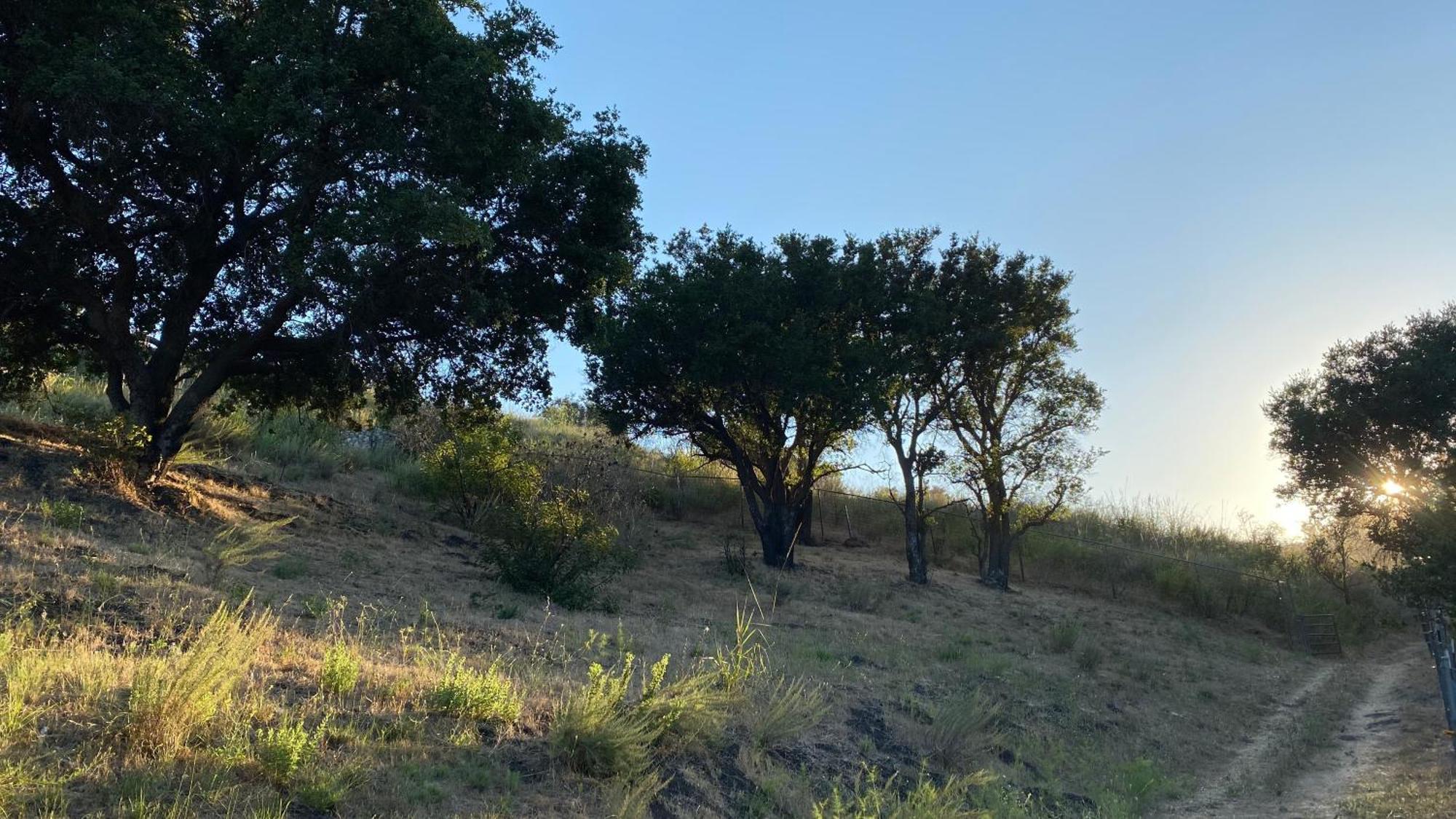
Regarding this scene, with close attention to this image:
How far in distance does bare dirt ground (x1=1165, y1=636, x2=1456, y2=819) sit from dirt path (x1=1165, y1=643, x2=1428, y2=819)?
13 millimetres

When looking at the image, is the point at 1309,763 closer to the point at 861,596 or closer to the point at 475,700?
the point at 861,596

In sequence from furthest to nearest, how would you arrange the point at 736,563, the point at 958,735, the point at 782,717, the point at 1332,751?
1. the point at 736,563
2. the point at 1332,751
3. the point at 958,735
4. the point at 782,717

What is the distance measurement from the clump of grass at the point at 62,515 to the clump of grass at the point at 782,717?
8.56 meters

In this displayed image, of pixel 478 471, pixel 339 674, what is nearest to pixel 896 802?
pixel 339 674

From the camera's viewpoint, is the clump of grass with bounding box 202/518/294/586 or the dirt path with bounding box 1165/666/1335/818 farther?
the clump of grass with bounding box 202/518/294/586

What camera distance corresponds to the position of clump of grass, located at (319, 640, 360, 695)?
6723 millimetres

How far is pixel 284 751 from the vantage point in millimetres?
5211

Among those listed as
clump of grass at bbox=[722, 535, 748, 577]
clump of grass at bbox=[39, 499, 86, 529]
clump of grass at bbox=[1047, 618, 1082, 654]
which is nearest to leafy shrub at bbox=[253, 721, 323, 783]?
clump of grass at bbox=[39, 499, 86, 529]

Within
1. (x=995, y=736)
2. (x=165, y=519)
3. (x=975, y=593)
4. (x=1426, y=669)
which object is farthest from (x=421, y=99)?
(x=1426, y=669)

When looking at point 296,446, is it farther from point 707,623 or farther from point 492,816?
point 492,816

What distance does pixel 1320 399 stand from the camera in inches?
1112

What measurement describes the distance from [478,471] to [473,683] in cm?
1451

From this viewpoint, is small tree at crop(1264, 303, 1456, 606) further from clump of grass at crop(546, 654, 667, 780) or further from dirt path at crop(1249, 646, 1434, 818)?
clump of grass at crop(546, 654, 667, 780)

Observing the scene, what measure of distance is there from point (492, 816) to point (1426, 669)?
81.5 feet
